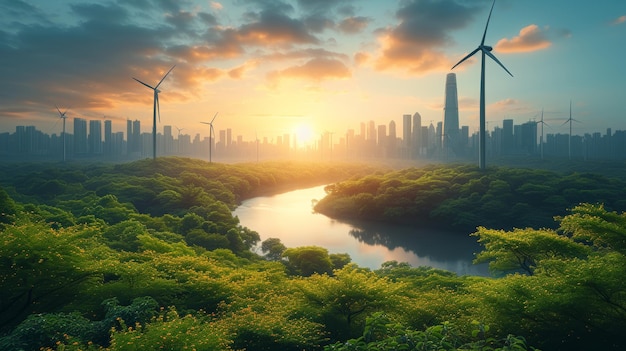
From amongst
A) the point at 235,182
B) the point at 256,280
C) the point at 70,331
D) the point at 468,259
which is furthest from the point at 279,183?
the point at 70,331

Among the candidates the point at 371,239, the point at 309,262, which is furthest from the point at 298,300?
the point at 371,239

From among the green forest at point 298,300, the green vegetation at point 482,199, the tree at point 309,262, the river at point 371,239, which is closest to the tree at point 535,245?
the green forest at point 298,300

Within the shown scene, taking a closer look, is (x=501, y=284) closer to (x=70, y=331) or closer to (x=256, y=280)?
(x=256, y=280)

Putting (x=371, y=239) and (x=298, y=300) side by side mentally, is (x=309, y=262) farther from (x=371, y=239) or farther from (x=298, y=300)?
(x=371, y=239)

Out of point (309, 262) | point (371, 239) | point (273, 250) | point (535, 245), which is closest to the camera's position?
point (535, 245)

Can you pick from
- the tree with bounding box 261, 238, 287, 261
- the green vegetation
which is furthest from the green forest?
the green vegetation

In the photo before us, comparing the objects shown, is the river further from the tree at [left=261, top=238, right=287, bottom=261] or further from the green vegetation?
the tree at [left=261, top=238, right=287, bottom=261]
